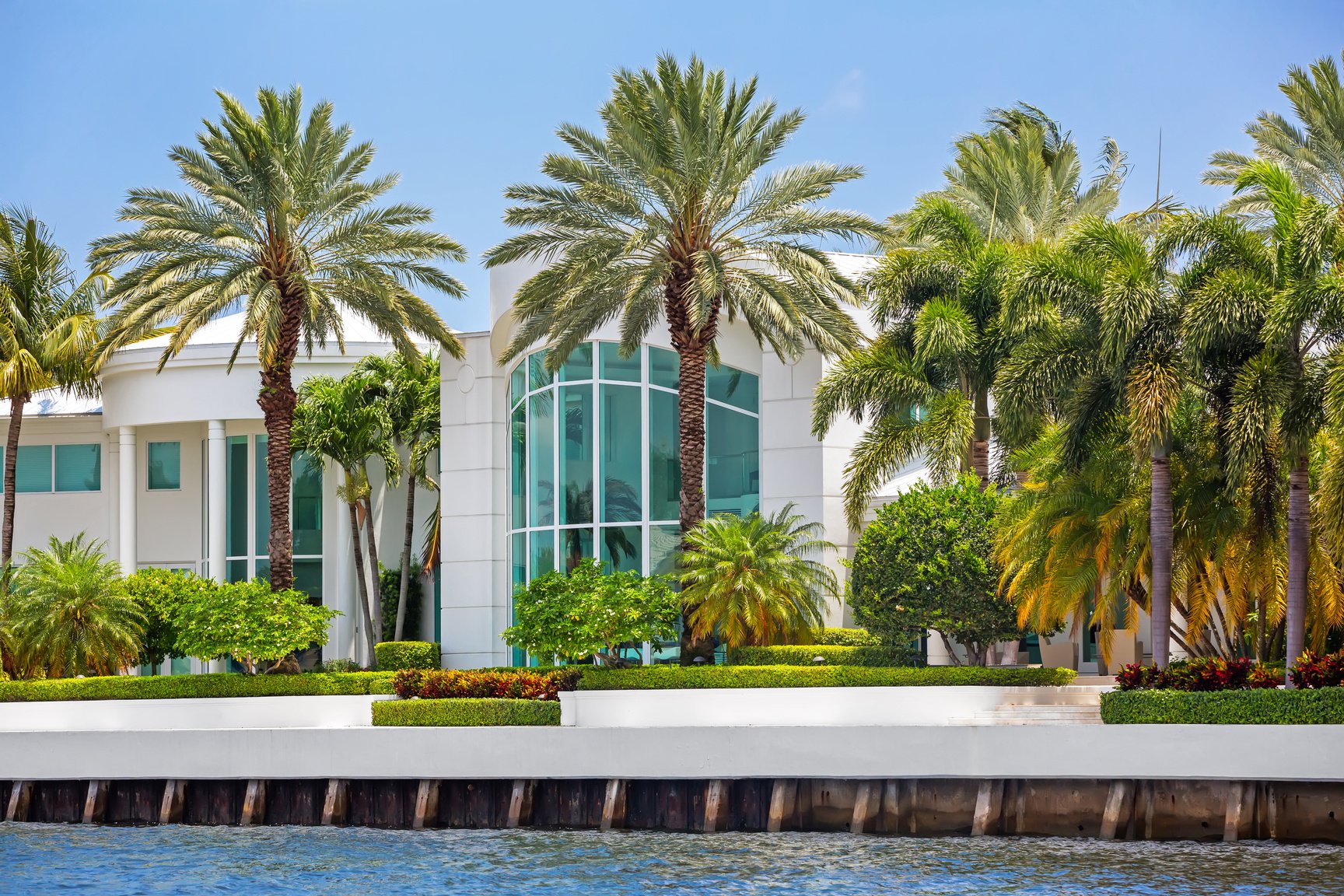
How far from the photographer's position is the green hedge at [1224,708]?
21.6m

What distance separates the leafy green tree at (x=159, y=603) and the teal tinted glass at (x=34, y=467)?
35.4 ft

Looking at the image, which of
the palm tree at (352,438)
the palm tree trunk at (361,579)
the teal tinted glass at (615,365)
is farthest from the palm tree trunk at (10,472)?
the teal tinted glass at (615,365)

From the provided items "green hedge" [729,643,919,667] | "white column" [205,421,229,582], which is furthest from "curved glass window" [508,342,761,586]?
"white column" [205,421,229,582]

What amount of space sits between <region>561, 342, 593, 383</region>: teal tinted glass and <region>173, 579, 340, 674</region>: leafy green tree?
749 centimetres

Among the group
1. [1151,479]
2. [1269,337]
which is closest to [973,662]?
[1151,479]

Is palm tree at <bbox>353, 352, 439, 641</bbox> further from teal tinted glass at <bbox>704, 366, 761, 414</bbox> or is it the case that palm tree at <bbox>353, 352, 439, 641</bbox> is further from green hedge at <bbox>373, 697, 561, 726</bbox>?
green hedge at <bbox>373, 697, 561, 726</bbox>

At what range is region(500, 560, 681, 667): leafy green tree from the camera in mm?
28938

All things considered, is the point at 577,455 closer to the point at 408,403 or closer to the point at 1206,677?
the point at 408,403

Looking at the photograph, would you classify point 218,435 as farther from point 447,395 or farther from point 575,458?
point 575,458

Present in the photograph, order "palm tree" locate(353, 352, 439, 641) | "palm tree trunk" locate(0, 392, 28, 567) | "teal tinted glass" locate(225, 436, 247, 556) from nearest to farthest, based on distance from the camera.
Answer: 1. "palm tree trunk" locate(0, 392, 28, 567)
2. "palm tree" locate(353, 352, 439, 641)
3. "teal tinted glass" locate(225, 436, 247, 556)

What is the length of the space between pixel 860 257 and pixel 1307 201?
14033 mm

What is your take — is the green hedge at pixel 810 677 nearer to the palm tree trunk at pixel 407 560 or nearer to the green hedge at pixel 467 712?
the green hedge at pixel 467 712

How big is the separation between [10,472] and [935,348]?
24385 mm

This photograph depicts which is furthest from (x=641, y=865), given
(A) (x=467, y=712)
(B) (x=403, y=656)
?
(B) (x=403, y=656)
